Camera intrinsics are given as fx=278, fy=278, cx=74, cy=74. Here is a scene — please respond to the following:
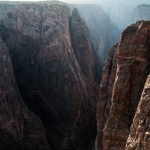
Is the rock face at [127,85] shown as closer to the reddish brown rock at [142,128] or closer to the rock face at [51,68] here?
the reddish brown rock at [142,128]

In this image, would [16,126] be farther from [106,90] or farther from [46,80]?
[106,90]

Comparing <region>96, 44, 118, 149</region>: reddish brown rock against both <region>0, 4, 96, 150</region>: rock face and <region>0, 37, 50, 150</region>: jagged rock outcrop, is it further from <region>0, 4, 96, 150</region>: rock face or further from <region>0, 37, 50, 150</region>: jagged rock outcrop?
<region>0, 4, 96, 150</region>: rock face

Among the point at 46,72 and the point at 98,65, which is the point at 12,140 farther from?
the point at 98,65

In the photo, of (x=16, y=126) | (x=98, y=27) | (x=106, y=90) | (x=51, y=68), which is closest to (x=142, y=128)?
(x=106, y=90)

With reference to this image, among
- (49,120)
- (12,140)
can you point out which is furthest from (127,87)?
(49,120)

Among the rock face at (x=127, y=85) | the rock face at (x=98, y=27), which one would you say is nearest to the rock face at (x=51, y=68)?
the rock face at (x=127, y=85)
